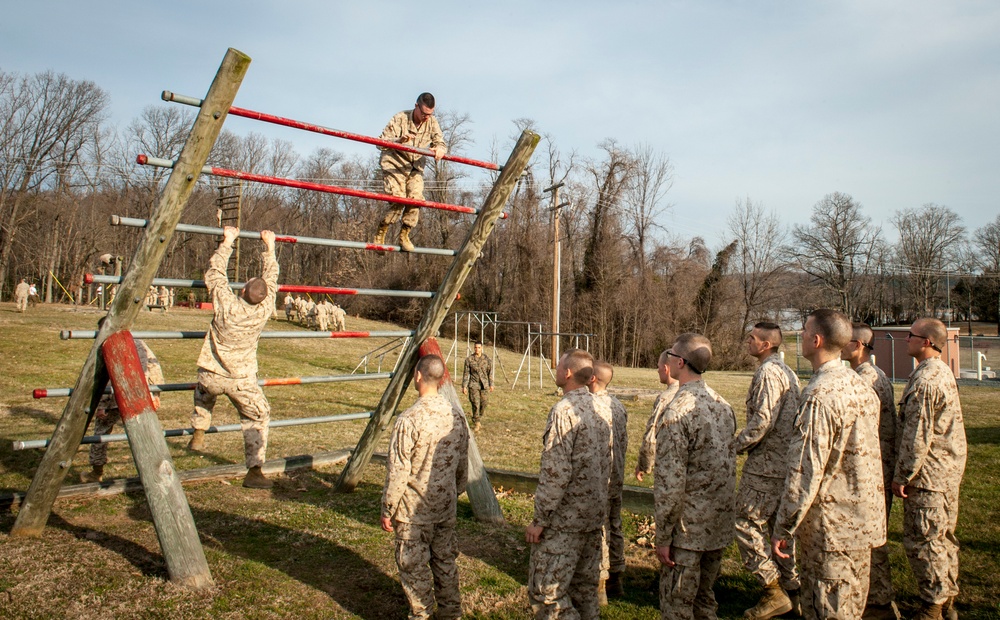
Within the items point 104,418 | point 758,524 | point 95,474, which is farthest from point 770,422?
point 95,474

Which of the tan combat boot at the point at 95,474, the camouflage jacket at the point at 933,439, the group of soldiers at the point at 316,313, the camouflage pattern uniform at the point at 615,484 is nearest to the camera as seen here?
the camouflage jacket at the point at 933,439

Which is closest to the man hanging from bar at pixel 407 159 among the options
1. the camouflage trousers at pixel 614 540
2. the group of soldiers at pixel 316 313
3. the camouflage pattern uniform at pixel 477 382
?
the camouflage trousers at pixel 614 540

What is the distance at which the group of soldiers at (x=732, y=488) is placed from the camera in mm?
3570

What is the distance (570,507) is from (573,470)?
0.21m

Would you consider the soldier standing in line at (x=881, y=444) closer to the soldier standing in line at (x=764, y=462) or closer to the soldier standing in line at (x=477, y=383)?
the soldier standing in line at (x=764, y=462)

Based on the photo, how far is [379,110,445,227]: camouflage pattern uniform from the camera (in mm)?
5535

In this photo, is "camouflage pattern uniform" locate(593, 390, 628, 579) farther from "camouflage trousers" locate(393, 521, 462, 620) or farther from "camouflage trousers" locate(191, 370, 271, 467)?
"camouflage trousers" locate(191, 370, 271, 467)

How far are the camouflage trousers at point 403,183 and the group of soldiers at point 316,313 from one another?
2637 centimetres

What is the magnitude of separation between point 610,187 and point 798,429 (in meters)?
44.4

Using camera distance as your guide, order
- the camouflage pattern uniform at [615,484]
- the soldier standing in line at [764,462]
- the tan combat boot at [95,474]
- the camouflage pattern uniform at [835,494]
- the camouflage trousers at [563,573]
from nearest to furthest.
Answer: the camouflage pattern uniform at [835,494] < the camouflage trousers at [563,573] < the soldier standing in line at [764,462] < the camouflage pattern uniform at [615,484] < the tan combat boot at [95,474]

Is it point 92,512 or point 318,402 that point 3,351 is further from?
point 92,512

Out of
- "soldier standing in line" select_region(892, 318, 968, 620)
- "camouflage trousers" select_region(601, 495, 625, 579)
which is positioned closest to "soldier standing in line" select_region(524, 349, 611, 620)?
"camouflage trousers" select_region(601, 495, 625, 579)

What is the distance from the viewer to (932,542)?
4.54 metres

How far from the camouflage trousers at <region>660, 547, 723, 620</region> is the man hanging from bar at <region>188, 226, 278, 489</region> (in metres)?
3.40
